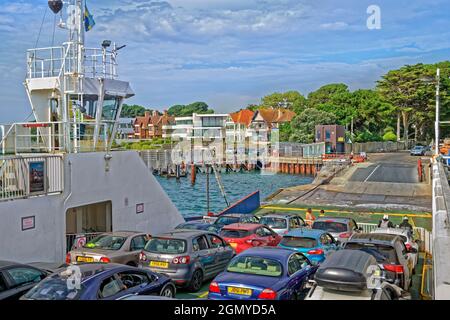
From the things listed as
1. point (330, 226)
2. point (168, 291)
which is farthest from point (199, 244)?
point (330, 226)

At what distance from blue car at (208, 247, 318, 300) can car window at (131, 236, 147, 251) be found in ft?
13.0

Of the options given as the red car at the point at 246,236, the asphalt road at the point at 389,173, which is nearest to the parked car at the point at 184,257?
the red car at the point at 246,236

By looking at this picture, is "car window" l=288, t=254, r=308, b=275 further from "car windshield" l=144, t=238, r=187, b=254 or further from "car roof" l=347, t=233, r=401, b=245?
"car windshield" l=144, t=238, r=187, b=254

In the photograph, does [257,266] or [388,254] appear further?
[388,254]

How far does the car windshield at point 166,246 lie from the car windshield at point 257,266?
2114mm

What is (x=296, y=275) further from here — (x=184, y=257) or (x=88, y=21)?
(x=88, y=21)

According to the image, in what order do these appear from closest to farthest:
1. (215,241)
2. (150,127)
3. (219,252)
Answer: (219,252), (215,241), (150,127)

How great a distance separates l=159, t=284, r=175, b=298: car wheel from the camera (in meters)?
9.25

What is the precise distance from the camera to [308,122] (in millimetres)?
95625

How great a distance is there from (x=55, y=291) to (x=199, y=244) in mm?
4962

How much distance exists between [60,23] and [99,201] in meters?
6.87

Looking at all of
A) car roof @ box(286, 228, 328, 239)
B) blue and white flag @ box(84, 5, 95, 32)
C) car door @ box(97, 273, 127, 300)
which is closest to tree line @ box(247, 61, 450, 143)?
blue and white flag @ box(84, 5, 95, 32)
